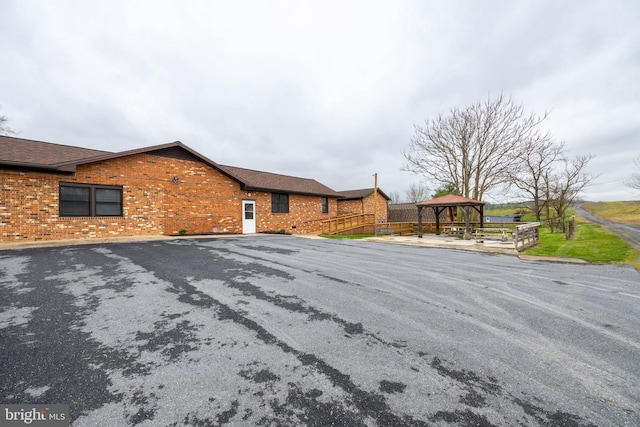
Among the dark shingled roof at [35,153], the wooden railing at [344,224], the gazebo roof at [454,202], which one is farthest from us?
the wooden railing at [344,224]

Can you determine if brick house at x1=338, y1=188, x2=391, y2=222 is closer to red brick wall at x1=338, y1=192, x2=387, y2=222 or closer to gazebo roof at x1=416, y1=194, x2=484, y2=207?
red brick wall at x1=338, y1=192, x2=387, y2=222

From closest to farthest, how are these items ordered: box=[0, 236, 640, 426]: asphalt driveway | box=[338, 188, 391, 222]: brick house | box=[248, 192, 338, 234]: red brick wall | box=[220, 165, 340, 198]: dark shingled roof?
box=[0, 236, 640, 426]: asphalt driveway < box=[220, 165, 340, 198]: dark shingled roof < box=[248, 192, 338, 234]: red brick wall < box=[338, 188, 391, 222]: brick house

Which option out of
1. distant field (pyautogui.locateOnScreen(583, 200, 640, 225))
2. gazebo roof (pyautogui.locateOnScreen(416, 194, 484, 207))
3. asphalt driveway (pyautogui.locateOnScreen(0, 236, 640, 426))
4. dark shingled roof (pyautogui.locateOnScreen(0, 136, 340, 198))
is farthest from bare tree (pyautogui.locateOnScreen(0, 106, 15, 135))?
distant field (pyautogui.locateOnScreen(583, 200, 640, 225))

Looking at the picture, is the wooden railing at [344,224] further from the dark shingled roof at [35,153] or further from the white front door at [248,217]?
the dark shingled roof at [35,153]

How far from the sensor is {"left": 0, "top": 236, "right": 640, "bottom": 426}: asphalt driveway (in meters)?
1.85

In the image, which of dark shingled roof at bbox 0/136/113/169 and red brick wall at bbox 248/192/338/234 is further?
red brick wall at bbox 248/192/338/234

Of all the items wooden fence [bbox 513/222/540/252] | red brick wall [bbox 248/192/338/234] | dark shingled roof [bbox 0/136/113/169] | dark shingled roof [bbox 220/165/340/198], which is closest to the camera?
dark shingled roof [bbox 0/136/113/169]

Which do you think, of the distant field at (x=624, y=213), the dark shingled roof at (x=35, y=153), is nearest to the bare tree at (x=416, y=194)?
the distant field at (x=624, y=213)

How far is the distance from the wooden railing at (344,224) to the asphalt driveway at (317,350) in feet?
46.8

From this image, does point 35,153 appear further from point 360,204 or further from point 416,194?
point 416,194

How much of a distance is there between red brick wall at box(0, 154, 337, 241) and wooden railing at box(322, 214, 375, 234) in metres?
3.63

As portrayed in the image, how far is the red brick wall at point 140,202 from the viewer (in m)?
9.74

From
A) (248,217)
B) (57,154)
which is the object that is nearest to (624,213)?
(248,217)

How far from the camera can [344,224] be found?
2055 centimetres
